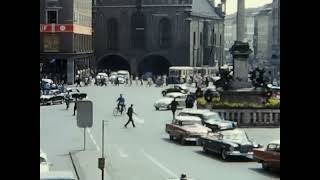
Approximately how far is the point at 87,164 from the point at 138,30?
37120 millimetres

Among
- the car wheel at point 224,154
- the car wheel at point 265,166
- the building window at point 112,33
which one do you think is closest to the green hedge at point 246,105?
the car wheel at point 224,154

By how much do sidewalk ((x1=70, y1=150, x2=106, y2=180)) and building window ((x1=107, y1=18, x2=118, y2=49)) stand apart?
3471 centimetres

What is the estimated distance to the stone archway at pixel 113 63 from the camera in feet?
154

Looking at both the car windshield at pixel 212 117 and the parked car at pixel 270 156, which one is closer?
the parked car at pixel 270 156

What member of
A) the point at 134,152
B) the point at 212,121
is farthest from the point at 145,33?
the point at 134,152

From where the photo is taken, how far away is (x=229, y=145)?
12.7 meters

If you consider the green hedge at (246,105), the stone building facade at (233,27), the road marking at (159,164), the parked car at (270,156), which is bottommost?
the road marking at (159,164)

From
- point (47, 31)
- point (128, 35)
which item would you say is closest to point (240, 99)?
point (47, 31)

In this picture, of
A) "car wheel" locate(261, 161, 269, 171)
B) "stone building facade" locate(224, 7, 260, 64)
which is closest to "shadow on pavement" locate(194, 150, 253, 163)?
"car wheel" locate(261, 161, 269, 171)

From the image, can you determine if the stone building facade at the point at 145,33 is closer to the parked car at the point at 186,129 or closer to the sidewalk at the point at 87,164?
the parked car at the point at 186,129

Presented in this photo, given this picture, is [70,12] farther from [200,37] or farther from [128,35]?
[200,37]

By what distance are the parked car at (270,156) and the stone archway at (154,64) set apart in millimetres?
35597

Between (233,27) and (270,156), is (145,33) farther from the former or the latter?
(270,156)
